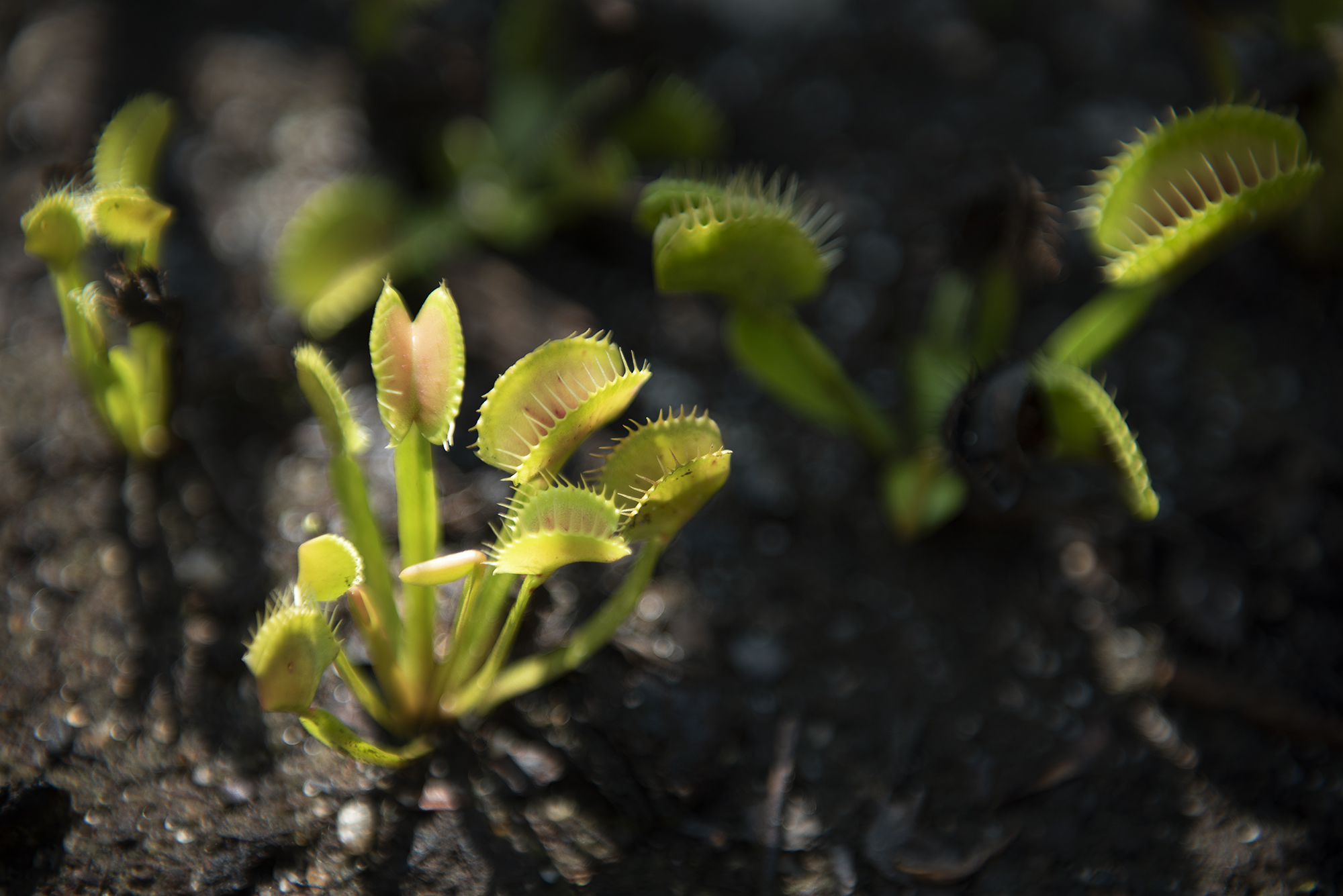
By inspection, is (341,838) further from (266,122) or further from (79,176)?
(266,122)

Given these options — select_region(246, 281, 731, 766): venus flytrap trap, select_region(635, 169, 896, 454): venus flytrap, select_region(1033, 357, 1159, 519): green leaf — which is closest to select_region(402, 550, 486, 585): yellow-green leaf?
select_region(246, 281, 731, 766): venus flytrap trap

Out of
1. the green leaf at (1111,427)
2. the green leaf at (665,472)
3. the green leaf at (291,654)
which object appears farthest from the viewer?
the green leaf at (1111,427)

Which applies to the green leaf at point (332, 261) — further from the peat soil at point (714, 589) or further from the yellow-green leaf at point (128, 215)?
the yellow-green leaf at point (128, 215)

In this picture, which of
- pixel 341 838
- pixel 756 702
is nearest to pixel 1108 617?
pixel 756 702

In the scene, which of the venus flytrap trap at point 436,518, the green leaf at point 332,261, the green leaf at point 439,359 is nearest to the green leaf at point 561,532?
the venus flytrap trap at point 436,518

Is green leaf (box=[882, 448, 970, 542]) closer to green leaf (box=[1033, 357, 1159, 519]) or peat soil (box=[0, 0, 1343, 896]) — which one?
peat soil (box=[0, 0, 1343, 896])

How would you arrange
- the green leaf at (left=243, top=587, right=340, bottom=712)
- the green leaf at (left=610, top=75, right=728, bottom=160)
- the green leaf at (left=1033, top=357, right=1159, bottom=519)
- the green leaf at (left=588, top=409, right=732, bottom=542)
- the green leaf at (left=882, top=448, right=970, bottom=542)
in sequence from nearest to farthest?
1. the green leaf at (left=243, top=587, right=340, bottom=712)
2. the green leaf at (left=588, top=409, right=732, bottom=542)
3. the green leaf at (left=1033, top=357, right=1159, bottom=519)
4. the green leaf at (left=882, top=448, right=970, bottom=542)
5. the green leaf at (left=610, top=75, right=728, bottom=160)

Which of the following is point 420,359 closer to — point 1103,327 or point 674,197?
point 674,197

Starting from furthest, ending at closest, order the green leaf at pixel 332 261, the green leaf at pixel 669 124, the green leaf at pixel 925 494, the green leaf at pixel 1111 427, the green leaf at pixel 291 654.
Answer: the green leaf at pixel 669 124
the green leaf at pixel 332 261
the green leaf at pixel 925 494
the green leaf at pixel 1111 427
the green leaf at pixel 291 654
